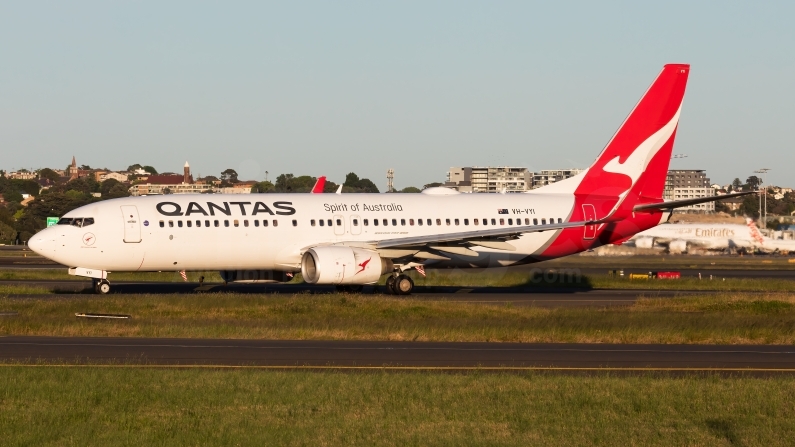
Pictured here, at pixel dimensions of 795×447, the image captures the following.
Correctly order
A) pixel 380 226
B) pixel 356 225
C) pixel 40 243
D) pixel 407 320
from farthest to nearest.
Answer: pixel 380 226 < pixel 356 225 < pixel 40 243 < pixel 407 320

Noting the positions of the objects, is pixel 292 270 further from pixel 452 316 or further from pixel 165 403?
pixel 165 403

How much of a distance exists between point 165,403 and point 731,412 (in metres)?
7.99

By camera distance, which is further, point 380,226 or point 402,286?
point 380,226

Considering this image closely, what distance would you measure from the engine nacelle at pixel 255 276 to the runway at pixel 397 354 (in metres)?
17.3

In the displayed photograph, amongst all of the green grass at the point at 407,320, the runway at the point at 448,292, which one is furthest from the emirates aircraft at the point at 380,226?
the green grass at the point at 407,320

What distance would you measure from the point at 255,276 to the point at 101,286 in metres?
6.12

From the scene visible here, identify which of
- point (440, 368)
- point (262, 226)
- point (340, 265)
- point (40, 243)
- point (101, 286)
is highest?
point (262, 226)

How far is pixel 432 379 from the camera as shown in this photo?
16.5 m

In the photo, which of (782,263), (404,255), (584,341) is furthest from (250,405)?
(782,263)

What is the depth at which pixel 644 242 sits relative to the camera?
95000 millimetres

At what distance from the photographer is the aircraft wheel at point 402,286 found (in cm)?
3922

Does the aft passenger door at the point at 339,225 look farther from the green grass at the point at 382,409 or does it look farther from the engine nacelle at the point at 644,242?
the engine nacelle at the point at 644,242

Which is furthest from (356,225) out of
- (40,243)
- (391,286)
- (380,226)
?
(40,243)

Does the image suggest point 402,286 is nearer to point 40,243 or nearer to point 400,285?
point 400,285
